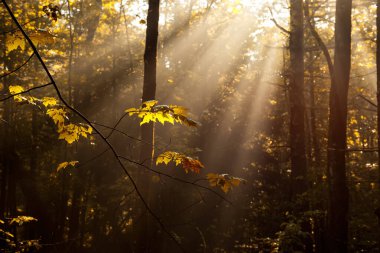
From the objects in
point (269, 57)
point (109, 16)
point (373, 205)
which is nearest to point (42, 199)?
point (109, 16)

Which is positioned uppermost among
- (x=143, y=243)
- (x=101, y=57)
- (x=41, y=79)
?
(x=101, y=57)

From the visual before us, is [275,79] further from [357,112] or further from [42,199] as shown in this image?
[42,199]

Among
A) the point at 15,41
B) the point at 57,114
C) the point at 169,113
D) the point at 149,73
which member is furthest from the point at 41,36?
the point at 149,73

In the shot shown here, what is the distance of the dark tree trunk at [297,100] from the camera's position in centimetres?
971

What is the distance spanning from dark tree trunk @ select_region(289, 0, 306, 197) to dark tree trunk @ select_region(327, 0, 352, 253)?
221cm

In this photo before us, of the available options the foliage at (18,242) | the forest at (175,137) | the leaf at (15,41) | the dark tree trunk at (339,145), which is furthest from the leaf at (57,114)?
the forest at (175,137)

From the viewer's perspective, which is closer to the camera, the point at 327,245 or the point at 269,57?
the point at 327,245

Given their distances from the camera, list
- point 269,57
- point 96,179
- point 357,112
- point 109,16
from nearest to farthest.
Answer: point 96,179
point 109,16
point 357,112
point 269,57

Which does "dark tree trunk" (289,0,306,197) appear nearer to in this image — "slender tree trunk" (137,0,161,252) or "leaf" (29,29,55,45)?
"slender tree trunk" (137,0,161,252)

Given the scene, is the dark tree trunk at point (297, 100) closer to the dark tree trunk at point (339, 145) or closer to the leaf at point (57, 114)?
the dark tree trunk at point (339, 145)

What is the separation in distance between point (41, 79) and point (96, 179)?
3.80m

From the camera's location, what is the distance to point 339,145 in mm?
7363

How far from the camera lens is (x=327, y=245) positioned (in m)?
7.44

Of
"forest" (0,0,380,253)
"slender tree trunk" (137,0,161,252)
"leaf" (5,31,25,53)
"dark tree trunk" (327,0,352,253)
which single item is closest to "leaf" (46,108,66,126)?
"leaf" (5,31,25,53)
